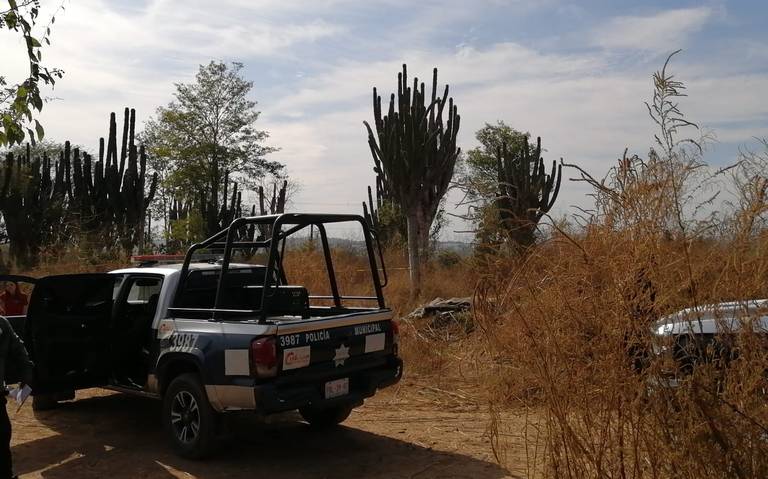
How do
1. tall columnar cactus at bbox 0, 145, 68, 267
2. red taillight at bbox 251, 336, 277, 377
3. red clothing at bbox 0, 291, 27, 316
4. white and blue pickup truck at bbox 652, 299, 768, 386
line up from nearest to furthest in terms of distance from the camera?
white and blue pickup truck at bbox 652, 299, 768, 386
red taillight at bbox 251, 336, 277, 377
red clothing at bbox 0, 291, 27, 316
tall columnar cactus at bbox 0, 145, 68, 267

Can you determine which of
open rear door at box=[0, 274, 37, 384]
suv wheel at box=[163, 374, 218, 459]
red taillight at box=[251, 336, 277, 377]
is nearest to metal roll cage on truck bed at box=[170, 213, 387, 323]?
red taillight at box=[251, 336, 277, 377]

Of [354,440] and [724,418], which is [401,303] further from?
[724,418]

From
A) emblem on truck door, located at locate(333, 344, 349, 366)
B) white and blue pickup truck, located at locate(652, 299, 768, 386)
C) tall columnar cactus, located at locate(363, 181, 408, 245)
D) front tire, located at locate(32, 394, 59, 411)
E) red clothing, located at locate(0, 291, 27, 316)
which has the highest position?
tall columnar cactus, located at locate(363, 181, 408, 245)

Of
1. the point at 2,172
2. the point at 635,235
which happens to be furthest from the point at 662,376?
the point at 2,172

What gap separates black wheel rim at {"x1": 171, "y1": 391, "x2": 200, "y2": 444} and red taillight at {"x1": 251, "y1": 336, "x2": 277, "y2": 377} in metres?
0.79

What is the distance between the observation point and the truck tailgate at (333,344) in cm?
513

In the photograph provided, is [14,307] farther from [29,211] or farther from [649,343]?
[29,211]

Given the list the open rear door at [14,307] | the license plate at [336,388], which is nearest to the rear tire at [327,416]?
the license plate at [336,388]

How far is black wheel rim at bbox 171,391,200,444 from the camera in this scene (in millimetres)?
5469

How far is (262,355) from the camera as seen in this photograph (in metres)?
4.97

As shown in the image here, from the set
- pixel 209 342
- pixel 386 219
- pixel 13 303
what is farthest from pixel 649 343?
pixel 386 219

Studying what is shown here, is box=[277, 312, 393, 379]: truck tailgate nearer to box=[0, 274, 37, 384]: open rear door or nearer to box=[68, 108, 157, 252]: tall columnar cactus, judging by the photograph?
box=[0, 274, 37, 384]: open rear door

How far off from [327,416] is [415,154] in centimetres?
974

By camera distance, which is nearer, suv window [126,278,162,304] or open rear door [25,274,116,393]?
open rear door [25,274,116,393]
